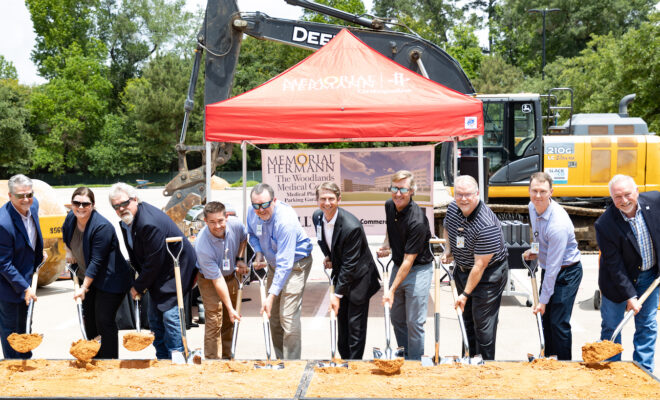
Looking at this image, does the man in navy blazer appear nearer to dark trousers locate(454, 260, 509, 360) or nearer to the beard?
the beard

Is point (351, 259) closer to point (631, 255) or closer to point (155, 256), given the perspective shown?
point (155, 256)

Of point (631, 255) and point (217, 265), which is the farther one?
point (217, 265)

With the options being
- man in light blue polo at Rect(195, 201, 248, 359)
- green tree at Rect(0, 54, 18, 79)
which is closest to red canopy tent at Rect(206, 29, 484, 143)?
man in light blue polo at Rect(195, 201, 248, 359)

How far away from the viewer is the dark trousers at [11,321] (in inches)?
215

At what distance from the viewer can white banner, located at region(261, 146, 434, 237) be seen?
362 inches

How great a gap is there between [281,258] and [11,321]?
7.56 feet

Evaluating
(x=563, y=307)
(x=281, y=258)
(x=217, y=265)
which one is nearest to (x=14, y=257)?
(x=217, y=265)

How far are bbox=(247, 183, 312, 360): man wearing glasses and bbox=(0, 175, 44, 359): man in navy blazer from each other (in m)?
1.82

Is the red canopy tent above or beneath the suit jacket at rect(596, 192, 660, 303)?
above

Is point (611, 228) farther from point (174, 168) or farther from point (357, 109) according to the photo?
point (174, 168)

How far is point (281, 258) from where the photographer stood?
5.41 metres

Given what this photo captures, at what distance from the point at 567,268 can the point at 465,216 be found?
37.6 inches

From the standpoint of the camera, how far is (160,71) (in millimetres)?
47000

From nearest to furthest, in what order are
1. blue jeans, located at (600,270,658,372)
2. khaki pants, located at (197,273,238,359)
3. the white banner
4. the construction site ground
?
blue jeans, located at (600,270,658,372), khaki pants, located at (197,273,238,359), the construction site ground, the white banner
